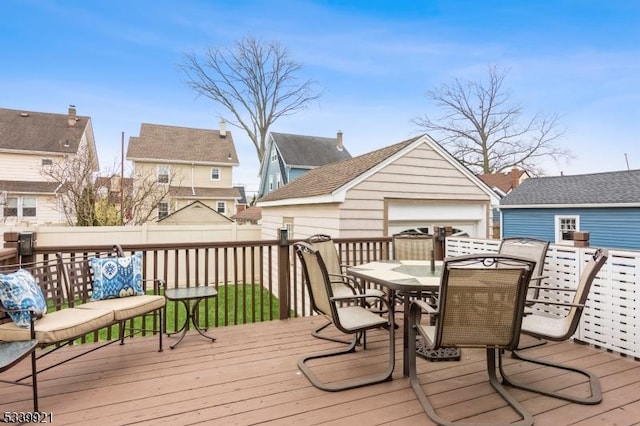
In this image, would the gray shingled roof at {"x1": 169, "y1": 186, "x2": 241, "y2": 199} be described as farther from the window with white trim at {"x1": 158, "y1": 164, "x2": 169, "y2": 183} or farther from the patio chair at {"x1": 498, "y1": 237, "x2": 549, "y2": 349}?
the patio chair at {"x1": 498, "y1": 237, "x2": 549, "y2": 349}

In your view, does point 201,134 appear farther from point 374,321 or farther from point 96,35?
point 374,321

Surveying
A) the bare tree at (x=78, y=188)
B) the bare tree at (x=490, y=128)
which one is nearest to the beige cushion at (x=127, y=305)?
the bare tree at (x=78, y=188)

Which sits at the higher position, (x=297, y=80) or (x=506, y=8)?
(x=297, y=80)

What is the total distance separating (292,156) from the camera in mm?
18094

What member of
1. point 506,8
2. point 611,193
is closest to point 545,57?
point 506,8

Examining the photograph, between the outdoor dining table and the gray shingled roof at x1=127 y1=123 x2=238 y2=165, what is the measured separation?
17.0m

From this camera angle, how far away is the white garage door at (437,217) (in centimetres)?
679

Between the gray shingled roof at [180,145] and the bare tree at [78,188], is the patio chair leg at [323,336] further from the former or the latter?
the gray shingled roof at [180,145]

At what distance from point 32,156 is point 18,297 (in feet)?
58.3

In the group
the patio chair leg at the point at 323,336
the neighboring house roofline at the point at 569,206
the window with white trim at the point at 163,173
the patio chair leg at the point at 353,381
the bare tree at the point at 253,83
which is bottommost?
the patio chair leg at the point at 323,336

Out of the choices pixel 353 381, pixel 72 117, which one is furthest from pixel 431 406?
pixel 72 117

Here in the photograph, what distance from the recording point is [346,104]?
1662 cm

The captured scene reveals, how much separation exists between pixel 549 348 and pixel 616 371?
543 mm

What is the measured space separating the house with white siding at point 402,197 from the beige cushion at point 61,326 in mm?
4162
